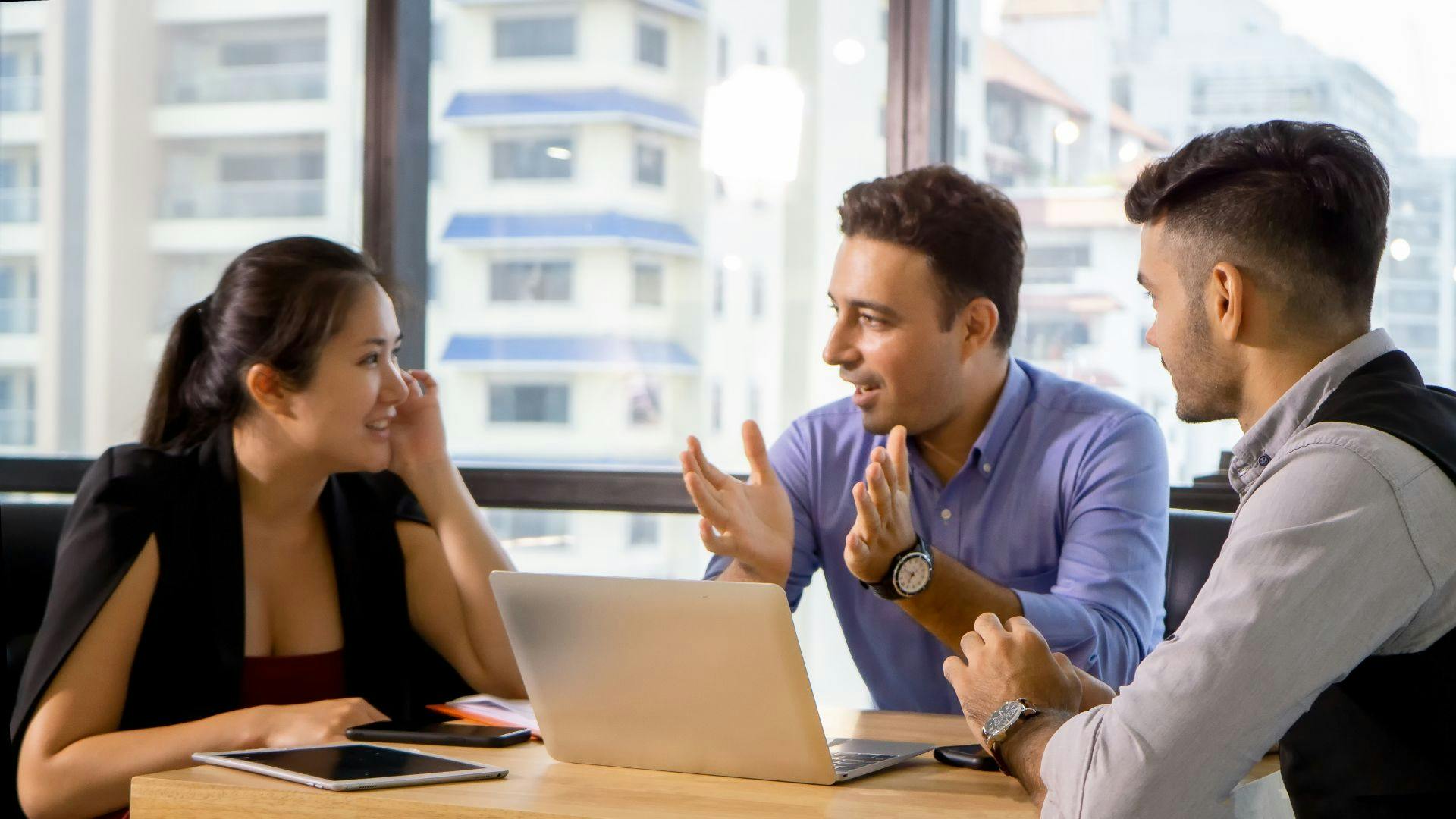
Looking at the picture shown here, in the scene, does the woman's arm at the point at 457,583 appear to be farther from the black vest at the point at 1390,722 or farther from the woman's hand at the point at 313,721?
the black vest at the point at 1390,722

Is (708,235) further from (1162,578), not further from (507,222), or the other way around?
(1162,578)

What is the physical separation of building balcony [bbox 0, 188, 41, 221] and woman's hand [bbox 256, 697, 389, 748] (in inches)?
98.0

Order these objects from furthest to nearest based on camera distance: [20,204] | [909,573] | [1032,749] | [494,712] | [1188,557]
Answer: [20,204] < [1188,557] < [909,573] < [494,712] < [1032,749]

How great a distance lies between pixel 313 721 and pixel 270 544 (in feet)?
1.92

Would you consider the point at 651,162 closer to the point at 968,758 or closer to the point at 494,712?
the point at 494,712

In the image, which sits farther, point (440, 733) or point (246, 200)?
point (246, 200)

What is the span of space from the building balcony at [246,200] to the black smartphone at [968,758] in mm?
2552

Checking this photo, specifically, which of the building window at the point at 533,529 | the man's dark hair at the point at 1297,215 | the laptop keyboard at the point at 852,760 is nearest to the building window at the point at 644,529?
the building window at the point at 533,529

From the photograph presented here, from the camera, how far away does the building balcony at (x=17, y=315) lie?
369cm

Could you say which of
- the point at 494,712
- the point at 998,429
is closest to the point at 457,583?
the point at 494,712

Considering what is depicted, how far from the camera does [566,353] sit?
133 inches

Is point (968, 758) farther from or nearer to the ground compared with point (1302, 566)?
nearer to the ground

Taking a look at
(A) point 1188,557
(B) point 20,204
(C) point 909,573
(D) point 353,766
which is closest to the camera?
(D) point 353,766

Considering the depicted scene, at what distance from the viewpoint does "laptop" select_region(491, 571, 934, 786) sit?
1350 millimetres
